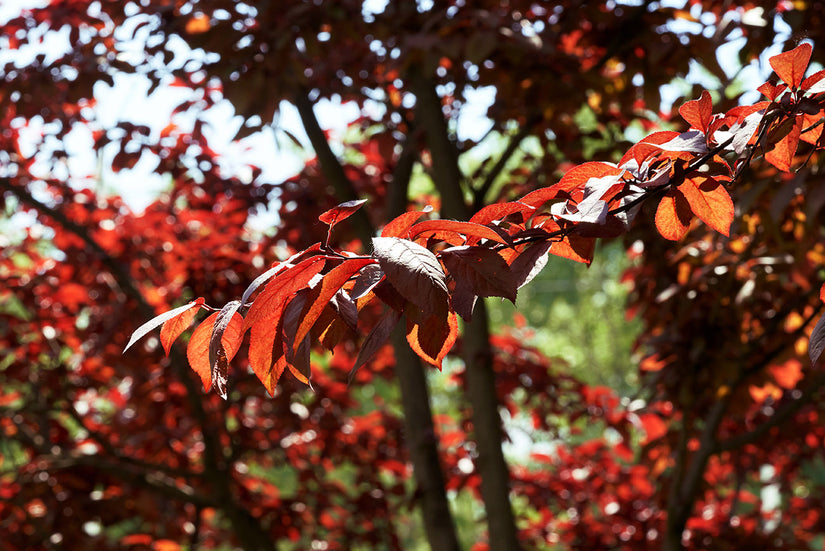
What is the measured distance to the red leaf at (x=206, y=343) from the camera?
2.69 ft

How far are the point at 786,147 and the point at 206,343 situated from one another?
0.69 m

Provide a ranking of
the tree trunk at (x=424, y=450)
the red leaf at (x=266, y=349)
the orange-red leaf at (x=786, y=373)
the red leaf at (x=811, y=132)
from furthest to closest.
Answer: the tree trunk at (x=424, y=450) < the orange-red leaf at (x=786, y=373) < the red leaf at (x=811, y=132) < the red leaf at (x=266, y=349)

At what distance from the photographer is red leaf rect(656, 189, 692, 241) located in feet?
2.95

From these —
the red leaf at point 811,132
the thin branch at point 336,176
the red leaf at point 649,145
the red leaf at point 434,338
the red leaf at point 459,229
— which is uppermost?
the thin branch at point 336,176

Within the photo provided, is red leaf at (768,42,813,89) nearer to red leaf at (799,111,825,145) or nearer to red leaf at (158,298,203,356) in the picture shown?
red leaf at (799,111,825,145)

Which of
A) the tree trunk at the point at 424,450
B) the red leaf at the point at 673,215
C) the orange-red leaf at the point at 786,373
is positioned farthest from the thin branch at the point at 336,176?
the red leaf at the point at 673,215

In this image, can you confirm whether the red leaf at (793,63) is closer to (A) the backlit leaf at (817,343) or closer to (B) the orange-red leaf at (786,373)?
(A) the backlit leaf at (817,343)

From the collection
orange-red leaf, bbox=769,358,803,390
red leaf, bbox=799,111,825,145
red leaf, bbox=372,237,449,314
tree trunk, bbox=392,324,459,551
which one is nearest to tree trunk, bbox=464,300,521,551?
tree trunk, bbox=392,324,459,551

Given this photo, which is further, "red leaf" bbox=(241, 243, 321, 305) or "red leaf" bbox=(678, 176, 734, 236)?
"red leaf" bbox=(678, 176, 734, 236)

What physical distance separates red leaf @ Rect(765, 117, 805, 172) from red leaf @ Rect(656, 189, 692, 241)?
0.12 meters

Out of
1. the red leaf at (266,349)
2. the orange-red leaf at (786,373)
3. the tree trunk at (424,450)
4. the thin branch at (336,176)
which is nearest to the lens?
the red leaf at (266,349)

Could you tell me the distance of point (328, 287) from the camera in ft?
2.55

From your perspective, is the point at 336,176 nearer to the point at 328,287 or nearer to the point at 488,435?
the point at 488,435

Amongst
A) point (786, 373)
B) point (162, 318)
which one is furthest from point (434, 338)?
point (786, 373)
